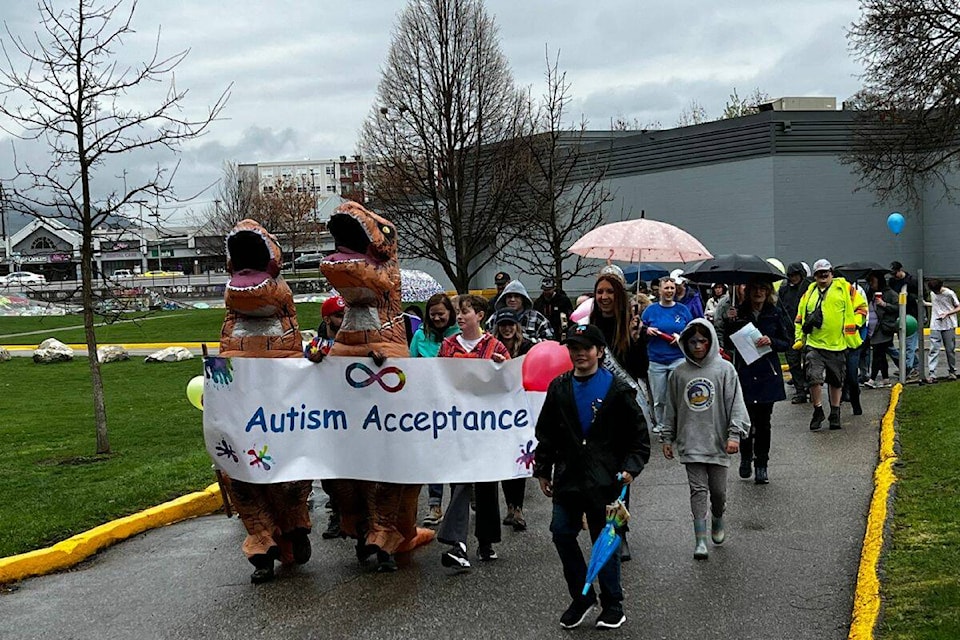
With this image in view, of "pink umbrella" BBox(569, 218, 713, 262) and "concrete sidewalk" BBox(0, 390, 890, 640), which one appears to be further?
"pink umbrella" BBox(569, 218, 713, 262)

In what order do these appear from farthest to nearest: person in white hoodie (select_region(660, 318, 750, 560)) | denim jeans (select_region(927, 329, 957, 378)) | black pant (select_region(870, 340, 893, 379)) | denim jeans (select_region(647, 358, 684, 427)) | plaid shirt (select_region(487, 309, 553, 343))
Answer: black pant (select_region(870, 340, 893, 379)) < denim jeans (select_region(927, 329, 957, 378)) < denim jeans (select_region(647, 358, 684, 427)) < plaid shirt (select_region(487, 309, 553, 343)) < person in white hoodie (select_region(660, 318, 750, 560))

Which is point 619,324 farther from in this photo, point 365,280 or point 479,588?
point 479,588

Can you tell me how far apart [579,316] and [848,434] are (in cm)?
334

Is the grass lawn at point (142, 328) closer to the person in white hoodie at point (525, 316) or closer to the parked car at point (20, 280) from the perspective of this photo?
the parked car at point (20, 280)

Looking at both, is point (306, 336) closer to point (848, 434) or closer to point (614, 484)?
point (848, 434)

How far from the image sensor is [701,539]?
703cm

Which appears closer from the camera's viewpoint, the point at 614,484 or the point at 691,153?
the point at 614,484

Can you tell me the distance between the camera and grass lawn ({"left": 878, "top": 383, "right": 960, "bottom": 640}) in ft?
17.6

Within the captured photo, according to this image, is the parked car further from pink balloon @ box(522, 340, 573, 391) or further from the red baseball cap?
pink balloon @ box(522, 340, 573, 391)

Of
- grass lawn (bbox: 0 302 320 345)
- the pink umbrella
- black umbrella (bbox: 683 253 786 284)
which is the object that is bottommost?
grass lawn (bbox: 0 302 320 345)

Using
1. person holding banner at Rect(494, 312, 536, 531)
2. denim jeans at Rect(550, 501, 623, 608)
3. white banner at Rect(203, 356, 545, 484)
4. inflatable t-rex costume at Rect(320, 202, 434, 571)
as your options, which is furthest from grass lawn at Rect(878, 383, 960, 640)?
inflatable t-rex costume at Rect(320, 202, 434, 571)

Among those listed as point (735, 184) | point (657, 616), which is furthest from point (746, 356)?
point (735, 184)

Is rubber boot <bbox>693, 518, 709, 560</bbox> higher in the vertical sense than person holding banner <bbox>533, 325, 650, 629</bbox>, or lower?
lower

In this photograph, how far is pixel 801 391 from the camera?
1426cm
